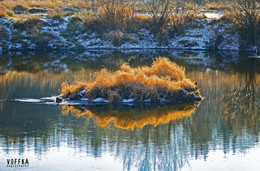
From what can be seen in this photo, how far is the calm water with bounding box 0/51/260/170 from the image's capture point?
12305 mm

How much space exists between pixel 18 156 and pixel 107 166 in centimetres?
244

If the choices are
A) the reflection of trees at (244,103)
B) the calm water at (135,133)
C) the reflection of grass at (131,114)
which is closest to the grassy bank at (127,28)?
the reflection of trees at (244,103)

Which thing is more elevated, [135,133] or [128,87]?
[128,87]

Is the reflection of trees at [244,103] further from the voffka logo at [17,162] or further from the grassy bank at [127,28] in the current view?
the grassy bank at [127,28]

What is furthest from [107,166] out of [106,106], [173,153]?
[106,106]

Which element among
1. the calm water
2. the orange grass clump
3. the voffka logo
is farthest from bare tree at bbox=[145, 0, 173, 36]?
the voffka logo

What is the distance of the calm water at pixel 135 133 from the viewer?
40.4 ft

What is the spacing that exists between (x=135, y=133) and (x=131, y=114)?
9.74 feet

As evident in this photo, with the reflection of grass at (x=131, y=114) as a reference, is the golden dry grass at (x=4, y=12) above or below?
above

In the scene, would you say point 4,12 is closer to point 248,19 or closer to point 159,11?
point 159,11

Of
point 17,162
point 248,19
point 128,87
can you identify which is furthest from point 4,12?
point 17,162

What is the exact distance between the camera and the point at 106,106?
19.3 meters

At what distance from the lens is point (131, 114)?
17.9 m

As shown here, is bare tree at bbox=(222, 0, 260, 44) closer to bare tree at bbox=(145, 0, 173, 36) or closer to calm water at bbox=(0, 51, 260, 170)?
bare tree at bbox=(145, 0, 173, 36)
